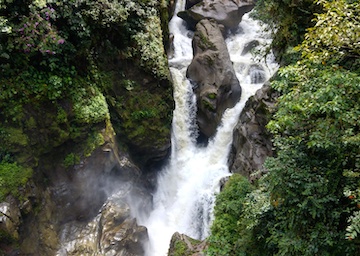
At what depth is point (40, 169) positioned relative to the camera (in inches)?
329

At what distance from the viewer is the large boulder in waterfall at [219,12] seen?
2002cm

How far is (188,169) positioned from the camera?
13750mm

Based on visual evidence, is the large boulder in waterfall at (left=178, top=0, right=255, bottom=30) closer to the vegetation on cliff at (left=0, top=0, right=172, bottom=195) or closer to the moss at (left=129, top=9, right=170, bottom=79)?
the moss at (left=129, top=9, right=170, bottom=79)

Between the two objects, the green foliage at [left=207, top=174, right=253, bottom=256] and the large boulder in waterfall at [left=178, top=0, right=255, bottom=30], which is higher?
the large boulder in waterfall at [left=178, top=0, right=255, bottom=30]

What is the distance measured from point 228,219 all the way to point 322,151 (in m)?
3.59

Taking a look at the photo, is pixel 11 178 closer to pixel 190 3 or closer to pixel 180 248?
pixel 180 248

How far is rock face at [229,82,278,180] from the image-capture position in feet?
33.0

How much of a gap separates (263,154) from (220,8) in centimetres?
1403

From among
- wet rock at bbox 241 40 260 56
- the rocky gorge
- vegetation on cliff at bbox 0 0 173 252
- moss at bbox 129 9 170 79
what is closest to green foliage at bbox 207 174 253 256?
the rocky gorge

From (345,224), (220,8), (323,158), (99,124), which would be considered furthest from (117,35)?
(220,8)

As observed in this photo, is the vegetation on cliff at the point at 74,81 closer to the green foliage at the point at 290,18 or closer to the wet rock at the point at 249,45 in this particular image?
the green foliage at the point at 290,18

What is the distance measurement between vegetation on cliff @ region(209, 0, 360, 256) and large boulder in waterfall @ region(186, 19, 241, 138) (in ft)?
30.2

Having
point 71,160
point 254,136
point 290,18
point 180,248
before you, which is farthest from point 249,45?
point 180,248

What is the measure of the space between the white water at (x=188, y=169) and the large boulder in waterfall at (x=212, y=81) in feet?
1.39
